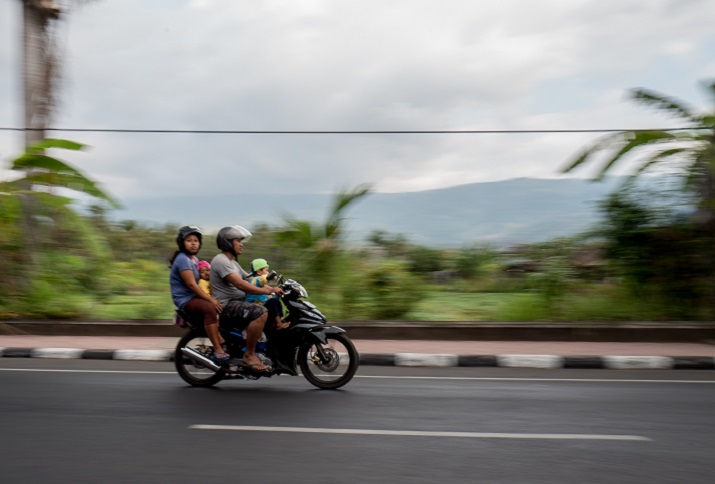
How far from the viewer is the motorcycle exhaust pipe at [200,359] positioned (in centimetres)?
731

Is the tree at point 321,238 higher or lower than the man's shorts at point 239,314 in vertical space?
higher

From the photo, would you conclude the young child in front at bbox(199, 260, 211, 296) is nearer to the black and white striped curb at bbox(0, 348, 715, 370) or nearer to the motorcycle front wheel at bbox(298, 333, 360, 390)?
the motorcycle front wheel at bbox(298, 333, 360, 390)

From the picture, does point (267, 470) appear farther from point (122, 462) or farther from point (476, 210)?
point (476, 210)

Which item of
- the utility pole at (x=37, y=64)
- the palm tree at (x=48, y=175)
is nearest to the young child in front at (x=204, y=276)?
the palm tree at (x=48, y=175)

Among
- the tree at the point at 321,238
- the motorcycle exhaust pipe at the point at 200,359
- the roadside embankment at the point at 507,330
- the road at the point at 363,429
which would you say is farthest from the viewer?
the tree at the point at 321,238

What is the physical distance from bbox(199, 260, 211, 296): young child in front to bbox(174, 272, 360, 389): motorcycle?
33 centimetres

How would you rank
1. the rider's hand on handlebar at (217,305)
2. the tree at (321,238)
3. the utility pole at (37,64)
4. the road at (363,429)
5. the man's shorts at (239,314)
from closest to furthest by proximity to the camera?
the road at (363,429) < the man's shorts at (239,314) < the rider's hand on handlebar at (217,305) < the tree at (321,238) < the utility pole at (37,64)

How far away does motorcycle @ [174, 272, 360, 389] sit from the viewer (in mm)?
7082

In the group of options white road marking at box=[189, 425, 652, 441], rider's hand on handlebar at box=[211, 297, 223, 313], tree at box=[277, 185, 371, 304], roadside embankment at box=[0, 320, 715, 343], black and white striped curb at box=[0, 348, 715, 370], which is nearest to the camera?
white road marking at box=[189, 425, 652, 441]

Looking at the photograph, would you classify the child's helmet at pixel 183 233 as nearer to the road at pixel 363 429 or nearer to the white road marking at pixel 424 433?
the road at pixel 363 429

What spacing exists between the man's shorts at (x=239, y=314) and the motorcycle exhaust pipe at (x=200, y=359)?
1.28 ft

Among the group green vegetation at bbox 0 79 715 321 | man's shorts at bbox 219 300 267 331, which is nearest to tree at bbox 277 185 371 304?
green vegetation at bbox 0 79 715 321

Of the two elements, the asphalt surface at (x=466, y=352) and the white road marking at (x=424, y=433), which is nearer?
the white road marking at (x=424, y=433)

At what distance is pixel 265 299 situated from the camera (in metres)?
7.25
